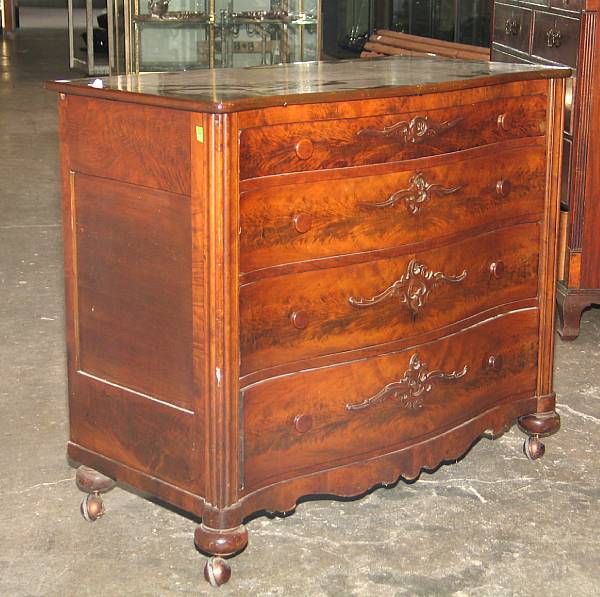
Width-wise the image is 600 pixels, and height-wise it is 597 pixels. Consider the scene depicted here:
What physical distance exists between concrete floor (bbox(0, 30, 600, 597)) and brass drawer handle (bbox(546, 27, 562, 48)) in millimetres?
1310

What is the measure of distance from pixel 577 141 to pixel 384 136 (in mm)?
1825

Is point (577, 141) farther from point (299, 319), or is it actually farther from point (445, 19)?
point (445, 19)

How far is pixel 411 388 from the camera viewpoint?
274cm

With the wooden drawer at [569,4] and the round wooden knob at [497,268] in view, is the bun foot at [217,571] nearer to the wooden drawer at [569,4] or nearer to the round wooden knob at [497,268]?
the round wooden knob at [497,268]

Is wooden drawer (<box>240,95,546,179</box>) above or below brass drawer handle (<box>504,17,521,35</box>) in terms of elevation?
below

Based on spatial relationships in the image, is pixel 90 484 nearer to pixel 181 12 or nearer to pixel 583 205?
pixel 583 205

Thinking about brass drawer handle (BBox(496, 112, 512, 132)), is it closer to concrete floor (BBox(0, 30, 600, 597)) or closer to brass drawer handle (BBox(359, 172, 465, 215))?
brass drawer handle (BBox(359, 172, 465, 215))

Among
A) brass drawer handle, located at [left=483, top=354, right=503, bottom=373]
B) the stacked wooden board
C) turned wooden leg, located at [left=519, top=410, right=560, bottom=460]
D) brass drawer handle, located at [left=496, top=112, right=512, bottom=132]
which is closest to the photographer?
brass drawer handle, located at [left=496, top=112, right=512, bottom=132]

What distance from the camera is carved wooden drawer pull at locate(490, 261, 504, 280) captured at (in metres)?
2.91

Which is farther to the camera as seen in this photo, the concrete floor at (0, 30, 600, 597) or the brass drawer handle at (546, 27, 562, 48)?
the brass drawer handle at (546, 27, 562, 48)

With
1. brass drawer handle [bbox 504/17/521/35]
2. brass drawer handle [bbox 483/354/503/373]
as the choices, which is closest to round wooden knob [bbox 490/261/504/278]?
brass drawer handle [bbox 483/354/503/373]

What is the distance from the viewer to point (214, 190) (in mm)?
2260

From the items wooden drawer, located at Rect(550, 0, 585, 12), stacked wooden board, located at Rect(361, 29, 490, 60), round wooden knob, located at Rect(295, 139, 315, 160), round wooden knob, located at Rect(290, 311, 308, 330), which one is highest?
wooden drawer, located at Rect(550, 0, 585, 12)

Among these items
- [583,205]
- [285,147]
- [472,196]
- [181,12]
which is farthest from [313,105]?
[181,12]
